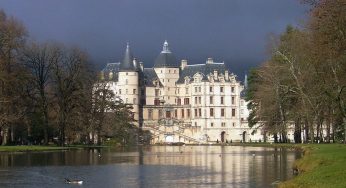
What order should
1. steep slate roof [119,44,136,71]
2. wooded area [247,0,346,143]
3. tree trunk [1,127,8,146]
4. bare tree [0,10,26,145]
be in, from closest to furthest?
wooded area [247,0,346,143], bare tree [0,10,26,145], tree trunk [1,127,8,146], steep slate roof [119,44,136,71]

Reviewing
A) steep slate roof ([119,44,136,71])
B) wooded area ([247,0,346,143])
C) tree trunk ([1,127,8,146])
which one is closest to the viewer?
wooded area ([247,0,346,143])

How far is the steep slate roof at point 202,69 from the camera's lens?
12925cm

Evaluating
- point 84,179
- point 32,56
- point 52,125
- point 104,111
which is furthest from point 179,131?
point 84,179

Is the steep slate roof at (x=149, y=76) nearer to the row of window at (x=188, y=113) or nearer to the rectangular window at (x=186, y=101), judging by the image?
the row of window at (x=188, y=113)

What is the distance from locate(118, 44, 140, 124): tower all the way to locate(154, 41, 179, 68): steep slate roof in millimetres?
7884

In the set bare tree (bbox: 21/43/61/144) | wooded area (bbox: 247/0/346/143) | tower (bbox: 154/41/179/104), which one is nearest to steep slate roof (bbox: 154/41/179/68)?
tower (bbox: 154/41/179/104)

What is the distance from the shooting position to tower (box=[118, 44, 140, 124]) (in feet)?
417

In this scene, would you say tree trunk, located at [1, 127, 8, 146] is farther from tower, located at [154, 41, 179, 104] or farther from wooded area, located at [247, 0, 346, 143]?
tower, located at [154, 41, 179, 104]

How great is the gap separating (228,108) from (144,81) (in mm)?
16759

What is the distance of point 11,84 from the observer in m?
58.2

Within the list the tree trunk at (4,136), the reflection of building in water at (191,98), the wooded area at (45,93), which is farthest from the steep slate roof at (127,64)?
the tree trunk at (4,136)

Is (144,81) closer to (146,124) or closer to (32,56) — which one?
(146,124)

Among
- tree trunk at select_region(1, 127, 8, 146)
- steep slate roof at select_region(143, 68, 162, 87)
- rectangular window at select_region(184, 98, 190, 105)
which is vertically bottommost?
tree trunk at select_region(1, 127, 8, 146)

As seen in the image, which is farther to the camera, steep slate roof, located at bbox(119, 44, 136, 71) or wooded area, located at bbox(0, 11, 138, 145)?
steep slate roof, located at bbox(119, 44, 136, 71)
